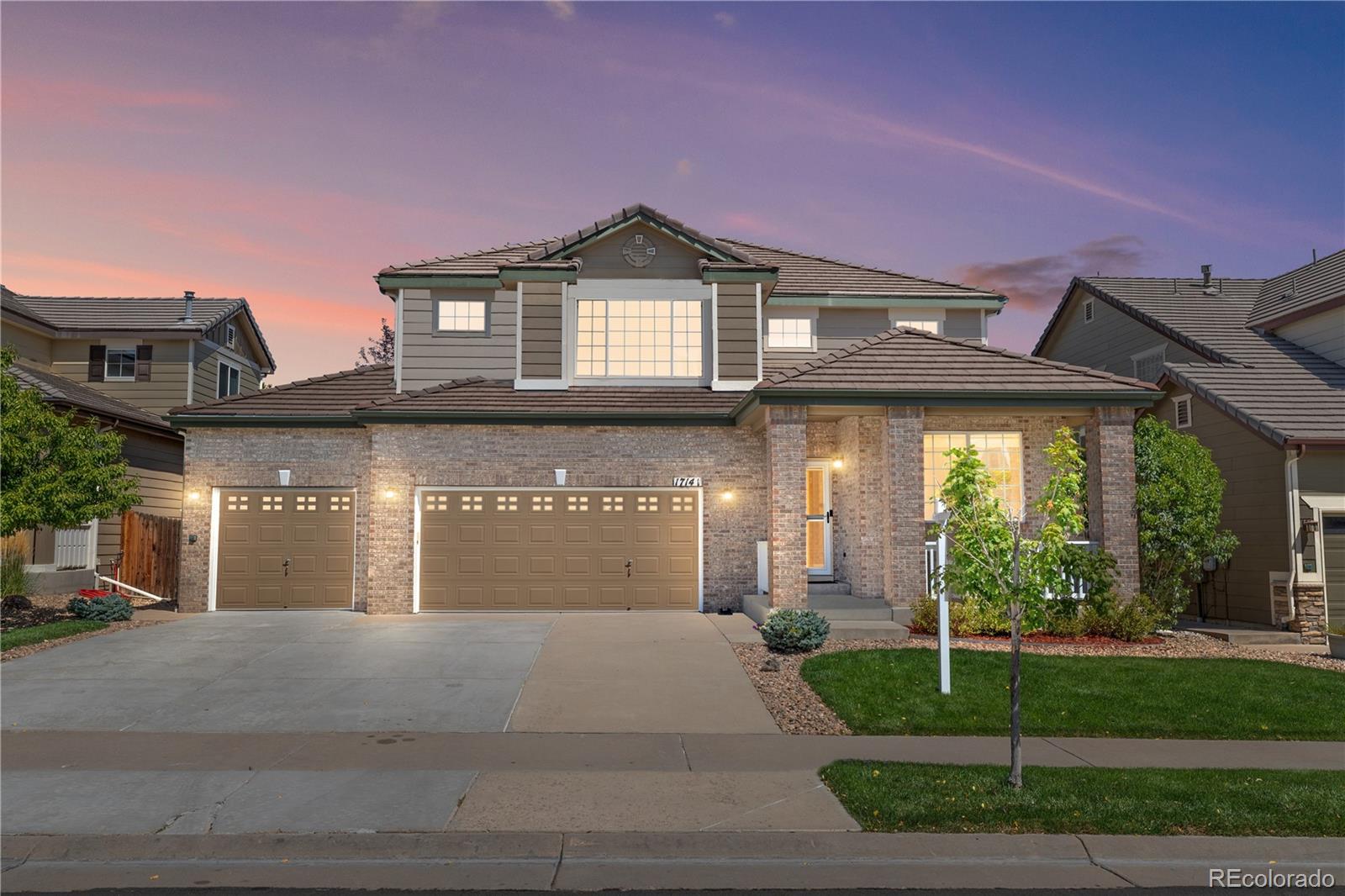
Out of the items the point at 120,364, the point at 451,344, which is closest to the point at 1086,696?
the point at 451,344

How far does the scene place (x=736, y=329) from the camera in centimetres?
1970

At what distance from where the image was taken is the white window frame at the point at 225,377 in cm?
3012

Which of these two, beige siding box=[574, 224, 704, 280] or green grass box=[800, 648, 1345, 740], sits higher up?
beige siding box=[574, 224, 704, 280]

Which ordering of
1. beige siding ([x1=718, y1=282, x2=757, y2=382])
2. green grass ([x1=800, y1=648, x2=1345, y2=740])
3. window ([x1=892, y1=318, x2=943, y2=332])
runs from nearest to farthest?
green grass ([x1=800, y1=648, x2=1345, y2=740]), beige siding ([x1=718, y1=282, x2=757, y2=382]), window ([x1=892, y1=318, x2=943, y2=332])

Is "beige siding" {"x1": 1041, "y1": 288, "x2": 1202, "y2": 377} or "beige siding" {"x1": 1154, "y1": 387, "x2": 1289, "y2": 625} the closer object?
"beige siding" {"x1": 1154, "y1": 387, "x2": 1289, "y2": 625}

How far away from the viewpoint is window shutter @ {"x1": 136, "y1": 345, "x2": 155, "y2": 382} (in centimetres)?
2788

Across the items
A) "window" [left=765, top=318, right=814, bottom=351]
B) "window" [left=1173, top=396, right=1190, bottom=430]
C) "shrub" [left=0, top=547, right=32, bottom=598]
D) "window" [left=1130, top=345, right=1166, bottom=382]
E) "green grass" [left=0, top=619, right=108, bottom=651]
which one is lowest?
"green grass" [left=0, top=619, right=108, bottom=651]

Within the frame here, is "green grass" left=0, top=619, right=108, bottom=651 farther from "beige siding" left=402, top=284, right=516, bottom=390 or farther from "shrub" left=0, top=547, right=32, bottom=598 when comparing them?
"beige siding" left=402, top=284, right=516, bottom=390

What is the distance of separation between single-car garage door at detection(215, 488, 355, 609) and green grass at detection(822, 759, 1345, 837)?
13.9 m

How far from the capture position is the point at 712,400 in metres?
18.9

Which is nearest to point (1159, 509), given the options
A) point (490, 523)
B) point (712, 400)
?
point (712, 400)

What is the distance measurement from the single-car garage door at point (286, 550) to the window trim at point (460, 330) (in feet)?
14.6

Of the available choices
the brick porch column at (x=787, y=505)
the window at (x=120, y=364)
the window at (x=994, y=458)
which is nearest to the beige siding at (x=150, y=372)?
the window at (x=120, y=364)

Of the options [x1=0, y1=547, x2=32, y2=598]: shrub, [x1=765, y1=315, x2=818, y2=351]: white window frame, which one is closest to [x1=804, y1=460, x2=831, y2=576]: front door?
[x1=765, y1=315, x2=818, y2=351]: white window frame
